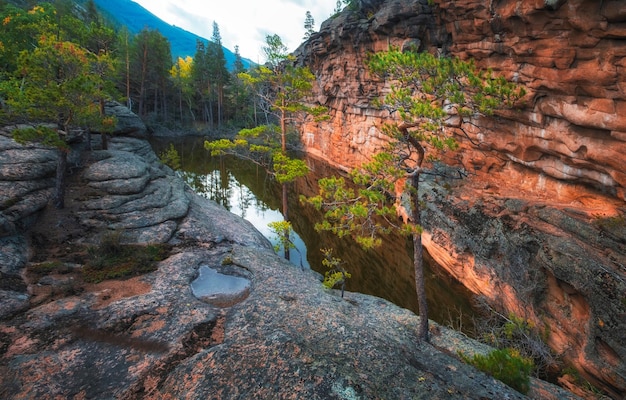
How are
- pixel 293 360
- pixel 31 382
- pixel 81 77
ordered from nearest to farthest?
pixel 31 382
pixel 293 360
pixel 81 77

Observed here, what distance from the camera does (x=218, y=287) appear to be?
412 inches

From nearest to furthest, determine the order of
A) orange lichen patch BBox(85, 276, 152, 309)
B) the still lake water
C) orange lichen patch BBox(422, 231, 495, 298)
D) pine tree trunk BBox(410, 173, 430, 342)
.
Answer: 1. pine tree trunk BBox(410, 173, 430, 342)
2. orange lichen patch BBox(85, 276, 152, 309)
3. orange lichen patch BBox(422, 231, 495, 298)
4. the still lake water

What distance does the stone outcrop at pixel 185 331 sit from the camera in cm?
609

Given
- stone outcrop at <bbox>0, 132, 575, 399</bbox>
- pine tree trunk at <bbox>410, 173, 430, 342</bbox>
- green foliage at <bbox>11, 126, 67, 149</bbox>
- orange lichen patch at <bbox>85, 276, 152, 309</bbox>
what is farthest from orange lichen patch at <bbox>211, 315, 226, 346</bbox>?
green foliage at <bbox>11, 126, 67, 149</bbox>

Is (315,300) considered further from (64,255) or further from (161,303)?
(64,255)

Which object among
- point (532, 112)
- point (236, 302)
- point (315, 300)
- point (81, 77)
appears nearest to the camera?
point (236, 302)

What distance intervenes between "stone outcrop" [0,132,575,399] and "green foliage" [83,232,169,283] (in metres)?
0.39

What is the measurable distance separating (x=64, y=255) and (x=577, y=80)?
2049 centimetres

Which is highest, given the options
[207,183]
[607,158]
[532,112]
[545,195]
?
[532,112]

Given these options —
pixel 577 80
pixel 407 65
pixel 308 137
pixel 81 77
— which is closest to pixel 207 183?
Answer: pixel 81 77

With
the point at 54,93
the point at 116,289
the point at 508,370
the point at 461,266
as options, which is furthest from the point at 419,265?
the point at 54,93

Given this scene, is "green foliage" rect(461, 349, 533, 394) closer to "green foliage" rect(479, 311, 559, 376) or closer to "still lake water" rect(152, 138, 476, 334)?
"green foliage" rect(479, 311, 559, 376)

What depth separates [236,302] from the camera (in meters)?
9.68

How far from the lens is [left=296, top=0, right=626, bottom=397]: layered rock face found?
9.24 m
